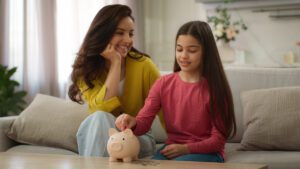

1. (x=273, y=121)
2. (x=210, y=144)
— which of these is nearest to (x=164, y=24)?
(x=273, y=121)

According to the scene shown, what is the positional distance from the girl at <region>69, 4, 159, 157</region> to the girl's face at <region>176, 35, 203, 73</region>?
0.32 metres

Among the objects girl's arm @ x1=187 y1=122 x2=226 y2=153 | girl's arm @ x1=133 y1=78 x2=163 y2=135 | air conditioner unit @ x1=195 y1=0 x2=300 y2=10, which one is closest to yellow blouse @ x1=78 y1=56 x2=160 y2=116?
girl's arm @ x1=133 y1=78 x2=163 y2=135

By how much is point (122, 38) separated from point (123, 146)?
2.38 feet

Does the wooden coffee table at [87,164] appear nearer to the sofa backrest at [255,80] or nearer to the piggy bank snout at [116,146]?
the piggy bank snout at [116,146]

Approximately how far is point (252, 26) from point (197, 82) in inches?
92.4

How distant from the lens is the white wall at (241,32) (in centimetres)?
425

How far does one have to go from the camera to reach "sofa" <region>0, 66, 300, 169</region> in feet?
7.85

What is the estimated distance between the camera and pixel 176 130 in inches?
84.4

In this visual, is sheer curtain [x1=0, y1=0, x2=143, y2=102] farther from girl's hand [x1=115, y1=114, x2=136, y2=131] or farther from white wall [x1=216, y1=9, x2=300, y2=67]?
girl's hand [x1=115, y1=114, x2=136, y2=131]

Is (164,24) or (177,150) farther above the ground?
(164,24)

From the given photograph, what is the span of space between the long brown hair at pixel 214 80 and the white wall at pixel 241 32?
1.88 m

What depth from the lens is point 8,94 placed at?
381 cm

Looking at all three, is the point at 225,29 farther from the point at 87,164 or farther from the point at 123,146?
the point at 87,164

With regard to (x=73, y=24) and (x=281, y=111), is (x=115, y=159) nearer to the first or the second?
(x=281, y=111)
